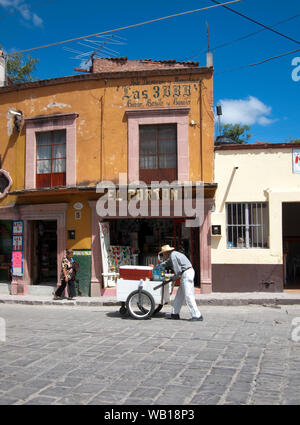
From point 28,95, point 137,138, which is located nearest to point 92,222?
point 137,138

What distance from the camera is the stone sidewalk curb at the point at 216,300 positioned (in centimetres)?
1218

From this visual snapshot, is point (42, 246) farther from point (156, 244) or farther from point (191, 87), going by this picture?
point (191, 87)

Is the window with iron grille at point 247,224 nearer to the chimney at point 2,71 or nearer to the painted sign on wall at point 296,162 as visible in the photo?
the painted sign on wall at point 296,162

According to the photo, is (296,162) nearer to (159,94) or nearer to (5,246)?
(159,94)

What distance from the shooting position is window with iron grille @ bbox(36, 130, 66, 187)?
596 inches

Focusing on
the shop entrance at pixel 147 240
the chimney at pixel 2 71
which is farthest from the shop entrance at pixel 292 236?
the chimney at pixel 2 71

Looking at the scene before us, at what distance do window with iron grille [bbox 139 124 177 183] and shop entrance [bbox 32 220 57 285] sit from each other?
4.42 metres

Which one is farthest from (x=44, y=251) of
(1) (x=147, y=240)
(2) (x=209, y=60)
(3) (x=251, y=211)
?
(2) (x=209, y=60)

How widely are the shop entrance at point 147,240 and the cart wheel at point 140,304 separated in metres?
4.87

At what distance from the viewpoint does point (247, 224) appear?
1405 cm

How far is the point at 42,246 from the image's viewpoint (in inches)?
640

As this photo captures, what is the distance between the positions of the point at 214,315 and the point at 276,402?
19.0 feet

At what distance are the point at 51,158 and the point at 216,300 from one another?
312 inches
